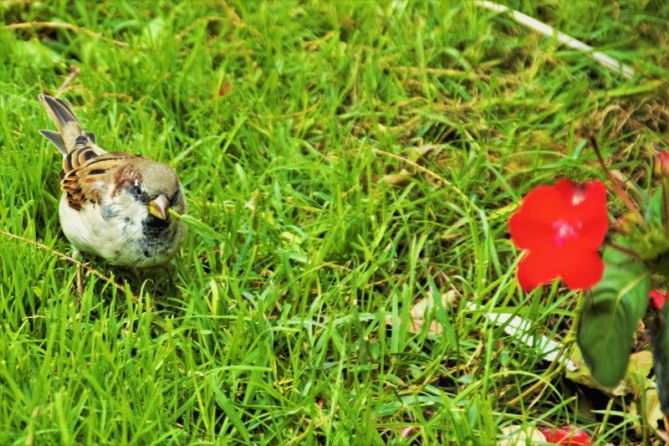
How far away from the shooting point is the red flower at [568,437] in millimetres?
2812

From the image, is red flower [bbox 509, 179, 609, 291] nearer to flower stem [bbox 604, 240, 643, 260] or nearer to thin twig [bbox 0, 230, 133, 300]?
flower stem [bbox 604, 240, 643, 260]

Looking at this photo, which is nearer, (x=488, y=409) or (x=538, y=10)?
(x=488, y=409)

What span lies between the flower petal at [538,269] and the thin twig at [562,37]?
2.41m

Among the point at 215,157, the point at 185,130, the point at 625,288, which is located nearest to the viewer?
the point at 625,288

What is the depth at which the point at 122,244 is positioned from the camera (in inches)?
132

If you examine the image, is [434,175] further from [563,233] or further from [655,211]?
[563,233]

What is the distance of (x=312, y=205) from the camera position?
12.6 feet

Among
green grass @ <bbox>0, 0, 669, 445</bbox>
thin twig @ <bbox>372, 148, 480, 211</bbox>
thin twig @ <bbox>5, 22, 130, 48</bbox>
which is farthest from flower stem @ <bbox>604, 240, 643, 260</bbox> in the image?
A: thin twig @ <bbox>5, 22, 130, 48</bbox>

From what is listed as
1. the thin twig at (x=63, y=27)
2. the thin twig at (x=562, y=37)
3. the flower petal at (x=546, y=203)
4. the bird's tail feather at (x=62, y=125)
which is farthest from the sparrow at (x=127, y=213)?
the thin twig at (x=562, y=37)

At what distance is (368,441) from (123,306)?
1.12 meters

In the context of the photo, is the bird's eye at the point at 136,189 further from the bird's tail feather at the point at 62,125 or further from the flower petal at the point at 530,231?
the flower petal at the point at 530,231

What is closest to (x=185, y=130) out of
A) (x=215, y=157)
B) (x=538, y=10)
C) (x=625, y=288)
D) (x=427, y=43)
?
(x=215, y=157)

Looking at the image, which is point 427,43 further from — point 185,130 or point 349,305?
point 349,305

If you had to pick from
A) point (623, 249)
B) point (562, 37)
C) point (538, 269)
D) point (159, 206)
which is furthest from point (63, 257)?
point (562, 37)
